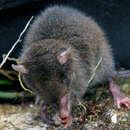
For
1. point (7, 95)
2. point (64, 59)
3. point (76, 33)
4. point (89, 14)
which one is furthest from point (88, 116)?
point (89, 14)

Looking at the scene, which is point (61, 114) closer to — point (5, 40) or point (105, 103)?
point (105, 103)

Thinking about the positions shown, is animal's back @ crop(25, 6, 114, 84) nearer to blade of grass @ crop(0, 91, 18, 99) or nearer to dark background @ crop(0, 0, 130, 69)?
dark background @ crop(0, 0, 130, 69)

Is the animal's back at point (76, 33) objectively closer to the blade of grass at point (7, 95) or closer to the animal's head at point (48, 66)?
the animal's head at point (48, 66)

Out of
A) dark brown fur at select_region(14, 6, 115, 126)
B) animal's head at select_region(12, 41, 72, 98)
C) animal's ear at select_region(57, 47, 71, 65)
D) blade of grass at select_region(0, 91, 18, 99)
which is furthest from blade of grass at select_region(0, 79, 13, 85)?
animal's ear at select_region(57, 47, 71, 65)

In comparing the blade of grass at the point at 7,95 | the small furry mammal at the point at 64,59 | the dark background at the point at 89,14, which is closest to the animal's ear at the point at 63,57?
the small furry mammal at the point at 64,59

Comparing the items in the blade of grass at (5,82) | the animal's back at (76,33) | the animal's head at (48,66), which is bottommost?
the blade of grass at (5,82)

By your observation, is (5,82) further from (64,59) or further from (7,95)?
(64,59)
